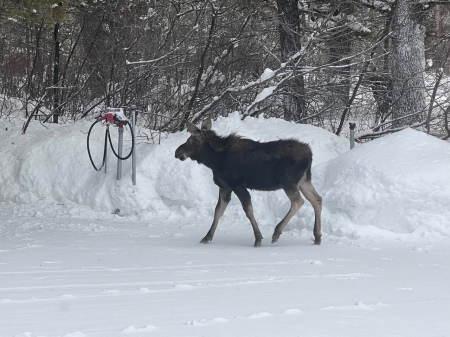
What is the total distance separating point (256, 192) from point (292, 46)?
5.93m

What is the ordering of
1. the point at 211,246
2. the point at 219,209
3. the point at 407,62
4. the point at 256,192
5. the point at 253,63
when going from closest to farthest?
1. the point at 211,246
2. the point at 219,209
3. the point at 256,192
4. the point at 407,62
5. the point at 253,63

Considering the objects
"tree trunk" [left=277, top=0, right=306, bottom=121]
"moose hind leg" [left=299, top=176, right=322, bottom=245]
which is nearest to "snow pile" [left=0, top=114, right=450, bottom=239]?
"moose hind leg" [left=299, top=176, right=322, bottom=245]

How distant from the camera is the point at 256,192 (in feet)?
44.9

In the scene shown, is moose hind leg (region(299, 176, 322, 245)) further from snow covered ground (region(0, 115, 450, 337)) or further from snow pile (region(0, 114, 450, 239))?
snow pile (region(0, 114, 450, 239))

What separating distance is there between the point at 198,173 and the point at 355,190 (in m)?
3.48

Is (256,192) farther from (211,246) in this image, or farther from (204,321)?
(204,321)

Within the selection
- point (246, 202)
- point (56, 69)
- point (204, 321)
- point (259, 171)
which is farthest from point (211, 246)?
point (56, 69)

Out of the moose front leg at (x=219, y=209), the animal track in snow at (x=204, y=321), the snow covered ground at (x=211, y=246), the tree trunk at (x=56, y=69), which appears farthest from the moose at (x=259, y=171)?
the tree trunk at (x=56, y=69)

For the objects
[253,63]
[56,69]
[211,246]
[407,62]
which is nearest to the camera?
[211,246]

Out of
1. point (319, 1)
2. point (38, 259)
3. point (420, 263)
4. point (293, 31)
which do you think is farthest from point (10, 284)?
point (319, 1)

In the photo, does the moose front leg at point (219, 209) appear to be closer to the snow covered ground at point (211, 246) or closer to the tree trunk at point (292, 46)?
the snow covered ground at point (211, 246)

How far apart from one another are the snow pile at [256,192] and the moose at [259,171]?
0.77 metres

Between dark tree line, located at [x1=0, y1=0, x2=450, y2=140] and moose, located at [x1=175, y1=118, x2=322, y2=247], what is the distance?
186 inches

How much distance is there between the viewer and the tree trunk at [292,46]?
1814 cm
